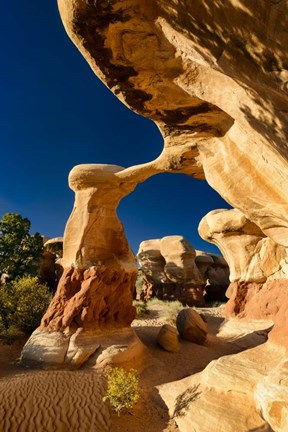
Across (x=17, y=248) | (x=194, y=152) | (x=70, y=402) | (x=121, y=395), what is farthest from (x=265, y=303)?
(x=17, y=248)

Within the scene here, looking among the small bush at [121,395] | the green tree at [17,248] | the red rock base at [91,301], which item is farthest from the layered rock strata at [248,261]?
the green tree at [17,248]

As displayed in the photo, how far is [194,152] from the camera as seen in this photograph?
372 inches

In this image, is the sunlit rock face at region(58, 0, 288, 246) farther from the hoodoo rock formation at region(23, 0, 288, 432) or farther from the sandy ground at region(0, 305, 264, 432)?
the sandy ground at region(0, 305, 264, 432)

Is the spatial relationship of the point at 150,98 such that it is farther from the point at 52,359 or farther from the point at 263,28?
the point at 52,359

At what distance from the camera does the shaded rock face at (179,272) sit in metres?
28.3

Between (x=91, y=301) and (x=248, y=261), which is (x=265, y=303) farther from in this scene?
(x=91, y=301)

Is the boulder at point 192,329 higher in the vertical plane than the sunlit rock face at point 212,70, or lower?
lower

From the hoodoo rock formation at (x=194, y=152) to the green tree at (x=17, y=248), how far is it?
1056cm

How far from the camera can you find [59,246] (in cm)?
2717

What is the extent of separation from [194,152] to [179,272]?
20.9m

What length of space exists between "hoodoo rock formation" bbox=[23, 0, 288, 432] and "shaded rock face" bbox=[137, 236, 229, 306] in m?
14.1

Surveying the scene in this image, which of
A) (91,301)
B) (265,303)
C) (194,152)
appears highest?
(194,152)

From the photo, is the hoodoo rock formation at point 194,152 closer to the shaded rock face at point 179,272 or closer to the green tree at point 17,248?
the green tree at point 17,248

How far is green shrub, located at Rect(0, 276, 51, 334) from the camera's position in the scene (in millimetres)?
14523
